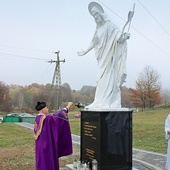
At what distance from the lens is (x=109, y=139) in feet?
19.0

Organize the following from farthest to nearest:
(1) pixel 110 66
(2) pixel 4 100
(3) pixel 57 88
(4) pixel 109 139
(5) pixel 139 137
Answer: (2) pixel 4 100 → (3) pixel 57 88 → (5) pixel 139 137 → (1) pixel 110 66 → (4) pixel 109 139

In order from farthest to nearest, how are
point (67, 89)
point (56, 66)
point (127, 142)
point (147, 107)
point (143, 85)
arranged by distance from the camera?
point (147, 107) < point (143, 85) < point (67, 89) < point (56, 66) < point (127, 142)

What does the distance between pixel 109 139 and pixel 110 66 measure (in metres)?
1.72

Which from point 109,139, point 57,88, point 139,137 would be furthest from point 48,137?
point 57,88

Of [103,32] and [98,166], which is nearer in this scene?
[98,166]

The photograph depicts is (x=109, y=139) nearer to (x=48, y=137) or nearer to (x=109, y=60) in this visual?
(x=48, y=137)

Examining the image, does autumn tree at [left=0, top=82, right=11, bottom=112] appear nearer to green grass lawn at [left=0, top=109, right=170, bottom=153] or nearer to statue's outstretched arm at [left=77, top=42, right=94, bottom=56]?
green grass lawn at [left=0, top=109, right=170, bottom=153]

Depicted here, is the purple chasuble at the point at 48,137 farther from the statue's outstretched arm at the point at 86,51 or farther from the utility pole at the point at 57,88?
the utility pole at the point at 57,88

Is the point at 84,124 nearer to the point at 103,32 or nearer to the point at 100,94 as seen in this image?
the point at 100,94

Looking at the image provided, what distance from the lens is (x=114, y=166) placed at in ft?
19.1

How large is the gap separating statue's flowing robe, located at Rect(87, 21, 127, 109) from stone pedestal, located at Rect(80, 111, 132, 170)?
368 mm

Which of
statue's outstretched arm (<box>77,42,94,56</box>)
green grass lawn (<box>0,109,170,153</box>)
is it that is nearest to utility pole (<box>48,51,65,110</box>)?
green grass lawn (<box>0,109,170,153</box>)

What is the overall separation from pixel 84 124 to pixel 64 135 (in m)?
0.94

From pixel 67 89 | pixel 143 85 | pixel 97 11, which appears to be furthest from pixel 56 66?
pixel 97 11
